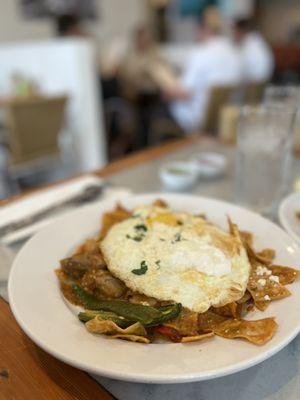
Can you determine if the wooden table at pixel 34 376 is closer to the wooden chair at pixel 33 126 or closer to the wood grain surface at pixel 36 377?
the wood grain surface at pixel 36 377

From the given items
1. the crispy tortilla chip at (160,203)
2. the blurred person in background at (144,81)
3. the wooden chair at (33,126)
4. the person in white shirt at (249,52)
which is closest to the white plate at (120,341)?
the crispy tortilla chip at (160,203)

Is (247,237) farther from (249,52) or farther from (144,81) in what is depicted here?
(144,81)

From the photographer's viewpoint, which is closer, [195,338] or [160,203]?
[195,338]

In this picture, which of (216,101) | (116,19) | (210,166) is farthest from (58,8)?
(210,166)

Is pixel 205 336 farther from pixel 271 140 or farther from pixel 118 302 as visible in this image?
pixel 271 140

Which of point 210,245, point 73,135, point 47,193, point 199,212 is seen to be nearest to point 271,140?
point 199,212
